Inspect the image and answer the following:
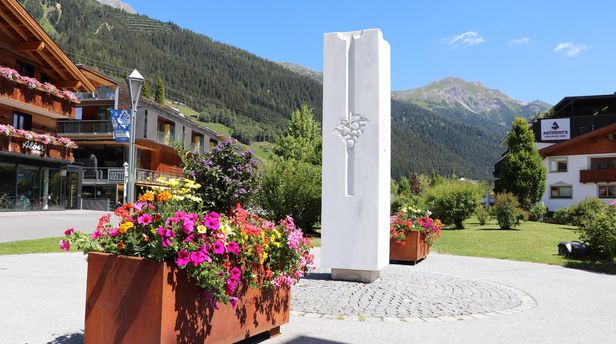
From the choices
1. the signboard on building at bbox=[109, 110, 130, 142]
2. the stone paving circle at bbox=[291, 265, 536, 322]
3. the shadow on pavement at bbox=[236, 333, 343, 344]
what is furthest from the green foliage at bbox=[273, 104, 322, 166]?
the shadow on pavement at bbox=[236, 333, 343, 344]

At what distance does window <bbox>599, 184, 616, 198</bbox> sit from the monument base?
47.6m

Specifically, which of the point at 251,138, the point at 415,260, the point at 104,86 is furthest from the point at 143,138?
the point at 251,138

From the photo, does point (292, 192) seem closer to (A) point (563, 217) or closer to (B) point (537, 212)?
(A) point (563, 217)

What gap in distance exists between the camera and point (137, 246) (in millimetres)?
3758

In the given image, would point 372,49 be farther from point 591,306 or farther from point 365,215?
point 591,306

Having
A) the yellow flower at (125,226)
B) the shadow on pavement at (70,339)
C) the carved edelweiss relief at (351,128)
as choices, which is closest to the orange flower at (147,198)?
the yellow flower at (125,226)

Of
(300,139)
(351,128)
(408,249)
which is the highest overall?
(300,139)

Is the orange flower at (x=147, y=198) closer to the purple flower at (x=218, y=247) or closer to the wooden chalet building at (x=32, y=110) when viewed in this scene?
the purple flower at (x=218, y=247)

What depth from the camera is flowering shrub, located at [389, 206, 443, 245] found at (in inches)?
484

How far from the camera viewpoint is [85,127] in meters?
42.8

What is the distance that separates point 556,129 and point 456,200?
36.6 metres

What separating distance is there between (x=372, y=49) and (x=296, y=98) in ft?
600

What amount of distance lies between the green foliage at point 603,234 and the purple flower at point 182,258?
11534 millimetres

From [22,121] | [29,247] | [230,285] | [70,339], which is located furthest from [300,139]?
[230,285]
